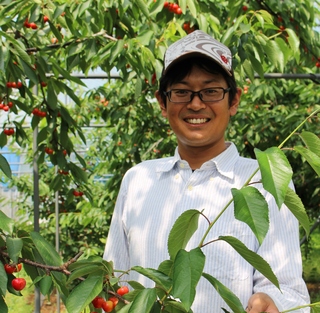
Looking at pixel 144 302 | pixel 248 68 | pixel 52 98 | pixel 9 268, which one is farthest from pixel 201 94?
pixel 52 98

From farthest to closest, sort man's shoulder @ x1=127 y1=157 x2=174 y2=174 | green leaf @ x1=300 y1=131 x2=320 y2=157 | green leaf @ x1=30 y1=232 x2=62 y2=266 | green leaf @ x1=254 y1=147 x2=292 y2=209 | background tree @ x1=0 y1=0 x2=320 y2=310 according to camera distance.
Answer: background tree @ x1=0 y1=0 x2=320 y2=310
man's shoulder @ x1=127 y1=157 x2=174 y2=174
green leaf @ x1=30 y1=232 x2=62 y2=266
green leaf @ x1=300 y1=131 x2=320 y2=157
green leaf @ x1=254 y1=147 x2=292 y2=209

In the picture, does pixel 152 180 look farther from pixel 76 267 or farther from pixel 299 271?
pixel 76 267

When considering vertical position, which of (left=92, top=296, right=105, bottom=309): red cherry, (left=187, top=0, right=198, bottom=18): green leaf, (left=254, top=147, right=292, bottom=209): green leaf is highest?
(left=187, top=0, right=198, bottom=18): green leaf

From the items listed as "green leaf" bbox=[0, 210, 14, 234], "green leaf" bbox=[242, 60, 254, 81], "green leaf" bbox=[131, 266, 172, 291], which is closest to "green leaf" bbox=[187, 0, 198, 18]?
"green leaf" bbox=[242, 60, 254, 81]

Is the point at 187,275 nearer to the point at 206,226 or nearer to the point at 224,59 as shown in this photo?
the point at 206,226

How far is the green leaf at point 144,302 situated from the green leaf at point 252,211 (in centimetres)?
18

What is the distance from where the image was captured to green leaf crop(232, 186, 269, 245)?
28.3 inches

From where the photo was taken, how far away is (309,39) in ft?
11.4

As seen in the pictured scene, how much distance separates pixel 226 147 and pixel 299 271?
1.34 ft

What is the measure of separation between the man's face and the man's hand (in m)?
0.46

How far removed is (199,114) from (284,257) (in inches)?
15.4

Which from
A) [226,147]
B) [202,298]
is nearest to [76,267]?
[202,298]

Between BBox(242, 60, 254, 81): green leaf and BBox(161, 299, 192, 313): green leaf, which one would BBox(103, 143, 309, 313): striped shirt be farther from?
BBox(242, 60, 254, 81): green leaf

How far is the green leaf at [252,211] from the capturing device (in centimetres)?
72
